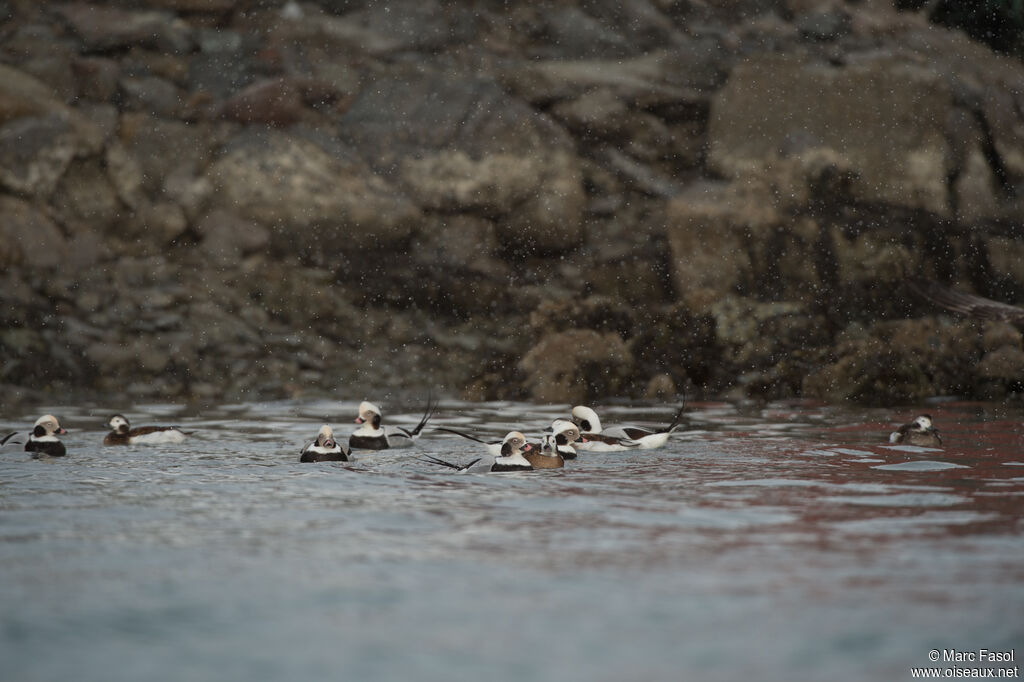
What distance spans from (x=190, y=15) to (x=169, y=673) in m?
21.6

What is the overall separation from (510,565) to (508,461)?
376 cm

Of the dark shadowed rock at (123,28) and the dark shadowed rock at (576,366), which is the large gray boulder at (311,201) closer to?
the dark shadowed rock at (123,28)

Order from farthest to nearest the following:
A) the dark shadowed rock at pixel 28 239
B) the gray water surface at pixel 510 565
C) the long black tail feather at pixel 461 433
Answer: the dark shadowed rock at pixel 28 239
the long black tail feather at pixel 461 433
the gray water surface at pixel 510 565

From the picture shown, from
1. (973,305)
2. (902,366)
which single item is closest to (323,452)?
(973,305)

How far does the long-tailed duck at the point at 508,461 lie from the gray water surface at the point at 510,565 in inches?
5.9

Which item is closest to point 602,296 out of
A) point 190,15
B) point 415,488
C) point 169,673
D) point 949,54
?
point 949,54

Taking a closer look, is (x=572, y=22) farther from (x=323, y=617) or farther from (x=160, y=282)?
(x=323, y=617)

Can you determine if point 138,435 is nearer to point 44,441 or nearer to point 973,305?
point 44,441

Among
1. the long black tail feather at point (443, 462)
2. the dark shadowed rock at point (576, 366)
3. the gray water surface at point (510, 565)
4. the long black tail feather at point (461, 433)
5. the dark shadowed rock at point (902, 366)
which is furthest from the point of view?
the dark shadowed rock at point (576, 366)

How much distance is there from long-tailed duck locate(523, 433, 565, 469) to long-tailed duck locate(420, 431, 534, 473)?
0.07m

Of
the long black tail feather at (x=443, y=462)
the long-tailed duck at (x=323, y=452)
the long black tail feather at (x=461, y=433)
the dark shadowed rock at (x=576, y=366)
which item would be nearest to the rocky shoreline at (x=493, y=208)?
the dark shadowed rock at (x=576, y=366)

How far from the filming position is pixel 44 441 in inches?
476

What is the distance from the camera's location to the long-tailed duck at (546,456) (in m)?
11.3

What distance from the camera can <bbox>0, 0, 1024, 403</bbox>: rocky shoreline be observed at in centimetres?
1962
